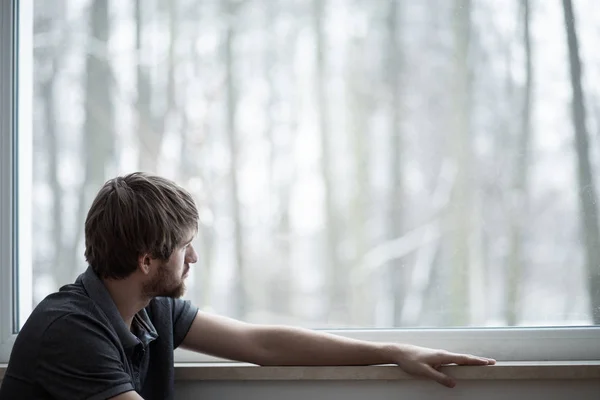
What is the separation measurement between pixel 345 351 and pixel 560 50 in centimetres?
86

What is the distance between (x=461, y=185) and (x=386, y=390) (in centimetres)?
51

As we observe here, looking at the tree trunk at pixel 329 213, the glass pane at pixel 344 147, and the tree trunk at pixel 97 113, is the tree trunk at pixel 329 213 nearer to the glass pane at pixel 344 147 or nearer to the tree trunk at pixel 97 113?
the glass pane at pixel 344 147

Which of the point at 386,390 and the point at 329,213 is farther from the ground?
the point at 329,213

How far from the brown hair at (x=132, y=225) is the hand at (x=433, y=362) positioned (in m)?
0.54

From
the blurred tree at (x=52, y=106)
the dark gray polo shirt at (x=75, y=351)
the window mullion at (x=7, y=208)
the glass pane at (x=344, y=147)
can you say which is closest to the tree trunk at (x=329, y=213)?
the glass pane at (x=344, y=147)

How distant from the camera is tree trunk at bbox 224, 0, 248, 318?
70.4 inches

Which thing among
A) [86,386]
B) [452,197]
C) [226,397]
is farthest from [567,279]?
[86,386]

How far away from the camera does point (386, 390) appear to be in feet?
5.15

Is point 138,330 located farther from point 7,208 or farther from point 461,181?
point 461,181

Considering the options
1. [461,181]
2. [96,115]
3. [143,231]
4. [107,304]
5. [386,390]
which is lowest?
[386,390]

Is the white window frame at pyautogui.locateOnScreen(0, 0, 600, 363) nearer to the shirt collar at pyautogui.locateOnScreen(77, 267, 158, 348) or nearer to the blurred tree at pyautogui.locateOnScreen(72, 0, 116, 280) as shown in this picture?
the blurred tree at pyautogui.locateOnScreen(72, 0, 116, 280)

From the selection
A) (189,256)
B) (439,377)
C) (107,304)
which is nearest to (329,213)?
(189,256)

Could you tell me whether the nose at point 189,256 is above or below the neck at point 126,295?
above

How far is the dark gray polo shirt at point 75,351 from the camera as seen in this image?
1.34 meters
